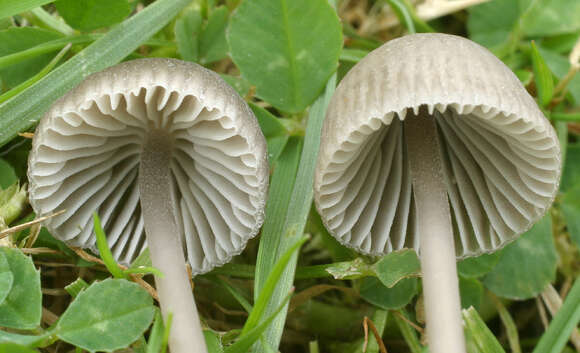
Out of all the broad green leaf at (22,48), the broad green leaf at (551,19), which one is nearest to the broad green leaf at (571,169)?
the broad green leaf at (551,19)

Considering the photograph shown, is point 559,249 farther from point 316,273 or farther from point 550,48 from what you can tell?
point 316,273

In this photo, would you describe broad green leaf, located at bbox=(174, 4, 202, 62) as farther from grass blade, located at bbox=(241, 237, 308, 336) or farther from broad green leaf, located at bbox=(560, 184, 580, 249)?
broad green leaf, located at bbox=(560, 184, 580, 249)

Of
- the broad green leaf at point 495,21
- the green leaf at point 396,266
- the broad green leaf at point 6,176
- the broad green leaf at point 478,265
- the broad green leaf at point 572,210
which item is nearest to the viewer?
the green leaf at point 396,266

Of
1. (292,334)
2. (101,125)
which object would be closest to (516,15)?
(292,334)

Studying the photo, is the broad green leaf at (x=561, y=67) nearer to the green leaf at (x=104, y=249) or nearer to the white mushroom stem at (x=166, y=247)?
the white mushroom stem at (x=166, y=247)

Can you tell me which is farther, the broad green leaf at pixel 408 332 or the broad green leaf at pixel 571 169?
the broad green leaf at pixel 571 169

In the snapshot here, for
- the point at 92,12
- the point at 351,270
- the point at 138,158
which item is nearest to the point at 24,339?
the point at 138,158

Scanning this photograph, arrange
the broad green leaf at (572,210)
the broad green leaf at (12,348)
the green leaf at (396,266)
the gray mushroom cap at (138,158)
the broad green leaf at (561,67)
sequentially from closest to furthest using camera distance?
the broad green leaf at (12,348) → the gray mushroom cap at (138,158) → the green leaf at (396,266) → the broad green leaf at (572,210) → the broad green leaf at (561,67)

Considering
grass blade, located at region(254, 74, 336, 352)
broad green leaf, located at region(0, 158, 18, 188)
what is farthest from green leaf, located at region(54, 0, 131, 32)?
grass blade, located at region(254, 74, 336, 352)
